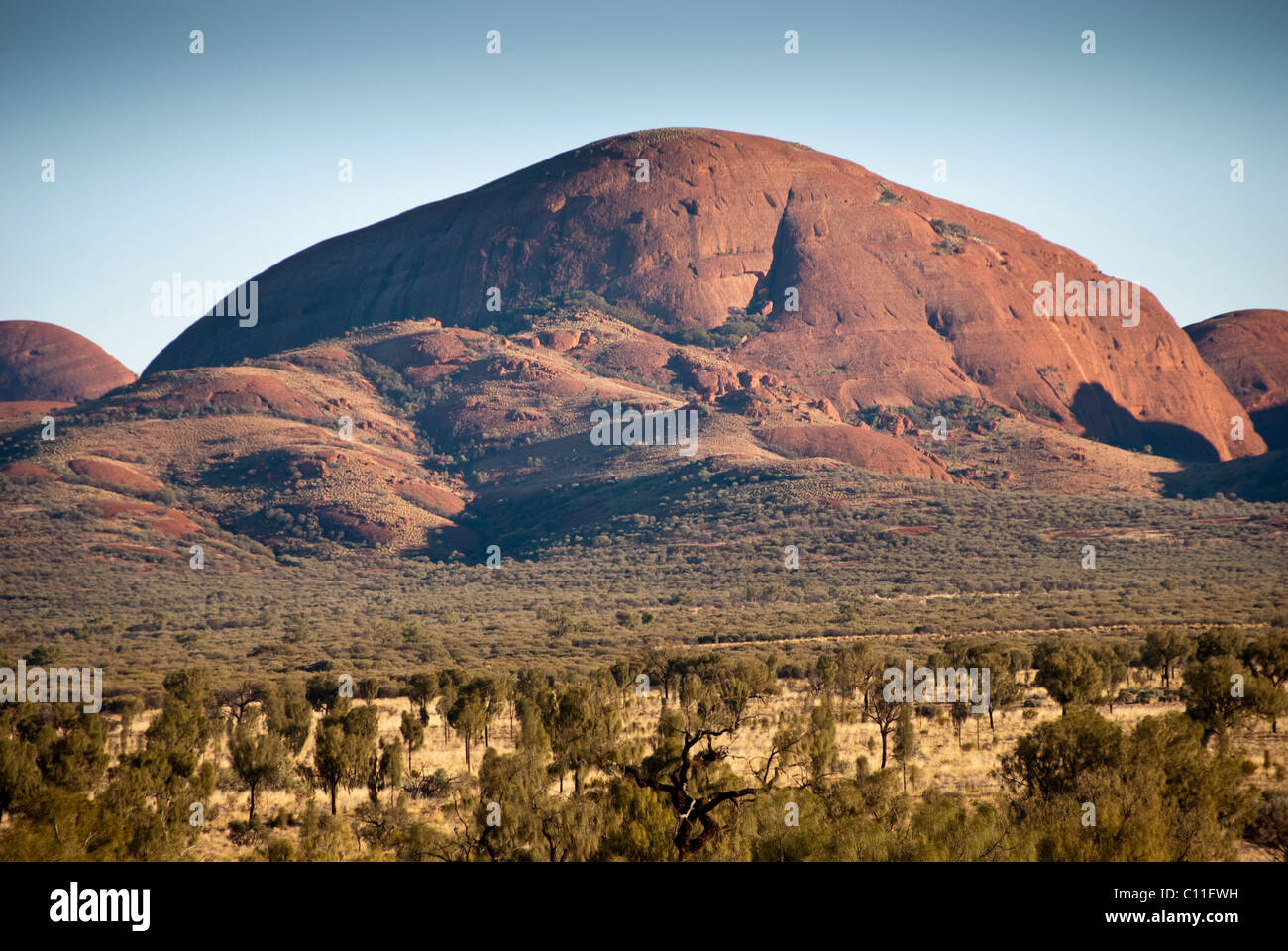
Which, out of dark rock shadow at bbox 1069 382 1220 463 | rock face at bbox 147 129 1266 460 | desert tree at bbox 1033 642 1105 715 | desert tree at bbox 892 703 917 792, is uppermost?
rock face at bbox 147 129 1266 460

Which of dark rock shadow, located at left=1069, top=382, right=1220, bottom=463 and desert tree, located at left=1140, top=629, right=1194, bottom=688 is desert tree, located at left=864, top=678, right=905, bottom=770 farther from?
dark rock shadow, located at left=1069, top=382, right=1220, bottom=463

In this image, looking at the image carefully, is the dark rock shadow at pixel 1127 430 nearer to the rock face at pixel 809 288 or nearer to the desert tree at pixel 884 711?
the rock face at pixel 809 288

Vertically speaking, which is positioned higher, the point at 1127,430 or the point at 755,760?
the point at 1127,430

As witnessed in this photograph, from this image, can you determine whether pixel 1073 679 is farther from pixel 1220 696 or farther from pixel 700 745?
pixel 700 745

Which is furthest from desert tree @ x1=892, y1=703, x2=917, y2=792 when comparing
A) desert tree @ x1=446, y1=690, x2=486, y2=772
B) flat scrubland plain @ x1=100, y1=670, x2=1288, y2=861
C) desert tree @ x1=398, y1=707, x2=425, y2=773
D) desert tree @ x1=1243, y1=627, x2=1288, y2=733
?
desert tree @ x1=398, y1=707, x2=425, y2=773

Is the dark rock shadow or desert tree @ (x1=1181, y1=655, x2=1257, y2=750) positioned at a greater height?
the dark rock shadow

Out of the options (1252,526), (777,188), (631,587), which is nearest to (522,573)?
(631,587)

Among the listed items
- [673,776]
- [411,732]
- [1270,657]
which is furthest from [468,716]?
[1270,657]

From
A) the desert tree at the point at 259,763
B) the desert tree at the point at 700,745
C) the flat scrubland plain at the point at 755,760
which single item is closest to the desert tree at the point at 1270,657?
the flat scrubland plain at the point at 755,760

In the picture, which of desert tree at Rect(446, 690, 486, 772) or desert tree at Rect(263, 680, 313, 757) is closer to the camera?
desert tree at Rect(263, 680, 313, 757)
